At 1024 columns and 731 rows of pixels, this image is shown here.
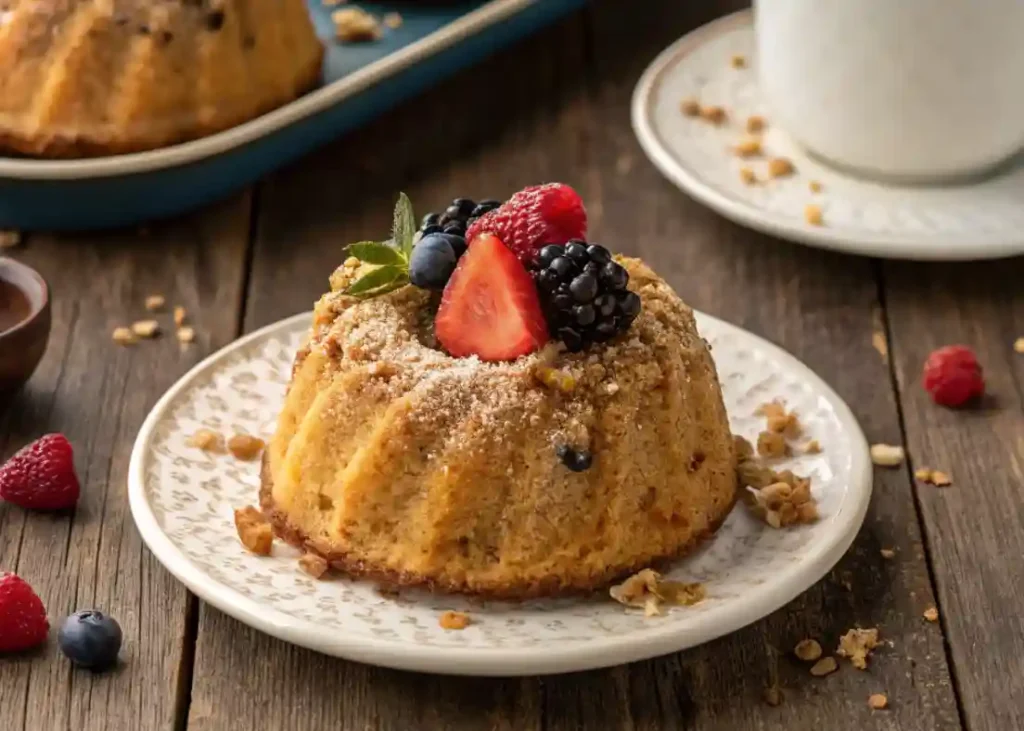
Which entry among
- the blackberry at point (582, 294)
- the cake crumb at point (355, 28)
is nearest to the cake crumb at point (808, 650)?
the blackberry at point (582, 294)

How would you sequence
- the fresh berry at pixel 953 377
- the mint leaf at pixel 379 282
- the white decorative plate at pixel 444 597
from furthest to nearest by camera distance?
the fresh berry at pixel 953 377 → the mint leaf at pixel 379 282 → the white decorative plate at pixel 444 597

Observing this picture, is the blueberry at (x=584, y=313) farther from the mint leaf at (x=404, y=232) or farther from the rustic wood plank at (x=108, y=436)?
the rustic wood plank at (x=108, y=436)

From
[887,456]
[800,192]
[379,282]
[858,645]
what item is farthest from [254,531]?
[800,192]

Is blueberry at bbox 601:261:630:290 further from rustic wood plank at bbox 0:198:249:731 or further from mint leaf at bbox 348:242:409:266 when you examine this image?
rustic wood plank at bbox 0:198:249:731

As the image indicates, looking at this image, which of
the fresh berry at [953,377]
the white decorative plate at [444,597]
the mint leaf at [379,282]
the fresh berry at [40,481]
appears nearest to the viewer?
the white decorative plate at [444,597]

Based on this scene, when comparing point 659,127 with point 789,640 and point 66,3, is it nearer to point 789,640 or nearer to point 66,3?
point 66,3

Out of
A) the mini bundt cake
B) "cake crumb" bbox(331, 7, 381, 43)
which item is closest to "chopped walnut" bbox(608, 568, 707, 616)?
the mini bundt cake
